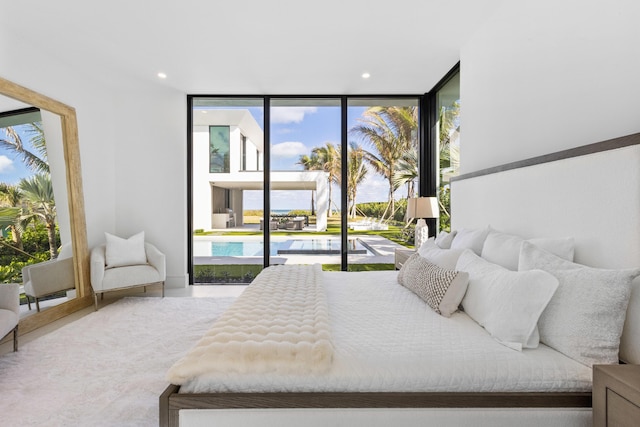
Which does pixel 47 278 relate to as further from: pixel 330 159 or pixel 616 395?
pixel 616 395

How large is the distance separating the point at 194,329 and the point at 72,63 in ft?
10.7

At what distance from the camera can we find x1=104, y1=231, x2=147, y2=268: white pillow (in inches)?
158

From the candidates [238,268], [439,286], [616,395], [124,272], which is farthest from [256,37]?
[616,395]

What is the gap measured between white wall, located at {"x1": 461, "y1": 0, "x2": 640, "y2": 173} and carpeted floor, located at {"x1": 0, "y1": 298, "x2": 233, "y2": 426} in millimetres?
2762

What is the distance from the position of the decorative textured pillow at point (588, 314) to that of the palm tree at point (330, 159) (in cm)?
357

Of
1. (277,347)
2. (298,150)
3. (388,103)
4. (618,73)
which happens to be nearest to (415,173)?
(388,103)

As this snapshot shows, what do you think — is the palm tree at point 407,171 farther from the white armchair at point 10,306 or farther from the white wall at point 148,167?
the white armchair at point 10,306

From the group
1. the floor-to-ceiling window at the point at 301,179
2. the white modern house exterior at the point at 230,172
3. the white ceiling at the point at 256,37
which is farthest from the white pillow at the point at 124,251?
the white ceiling at the point at 256,37

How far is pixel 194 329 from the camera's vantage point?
3.13 meters

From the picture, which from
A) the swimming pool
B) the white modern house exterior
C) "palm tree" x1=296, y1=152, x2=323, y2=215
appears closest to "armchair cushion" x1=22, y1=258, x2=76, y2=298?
the white modern house exterior

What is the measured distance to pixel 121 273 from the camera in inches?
152

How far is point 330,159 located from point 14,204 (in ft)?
11.5

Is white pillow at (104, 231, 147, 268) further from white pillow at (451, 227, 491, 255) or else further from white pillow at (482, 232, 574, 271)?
white pillow at (482, 232, 574, 271)

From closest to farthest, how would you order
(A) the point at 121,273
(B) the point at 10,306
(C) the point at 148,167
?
(B) the point at 10,306 → (A) the point at 121,273 → (C) the point at 148,167
